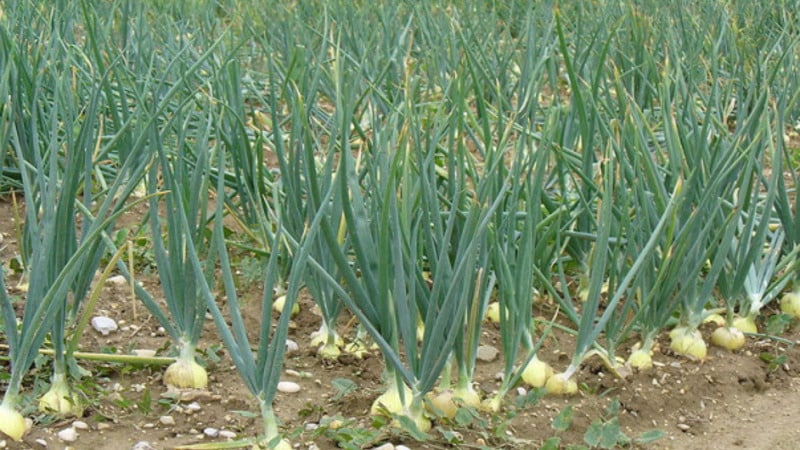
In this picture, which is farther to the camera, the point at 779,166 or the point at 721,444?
the point at 779,166

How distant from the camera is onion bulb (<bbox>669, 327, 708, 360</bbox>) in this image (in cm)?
224

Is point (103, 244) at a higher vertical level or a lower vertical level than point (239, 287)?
higher

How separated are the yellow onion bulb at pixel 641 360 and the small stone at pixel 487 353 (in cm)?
23

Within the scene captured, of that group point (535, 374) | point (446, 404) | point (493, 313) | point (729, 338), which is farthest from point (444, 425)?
point (729, 338)

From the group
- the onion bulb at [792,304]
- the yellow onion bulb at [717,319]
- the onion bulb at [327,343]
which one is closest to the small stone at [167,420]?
the onion bulb at [327,343]

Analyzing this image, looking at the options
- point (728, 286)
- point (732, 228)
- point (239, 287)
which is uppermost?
point (732, 228)

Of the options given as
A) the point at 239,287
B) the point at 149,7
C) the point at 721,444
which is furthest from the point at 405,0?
the point at 721,444

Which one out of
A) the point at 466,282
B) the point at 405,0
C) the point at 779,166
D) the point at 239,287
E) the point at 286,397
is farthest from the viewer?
the point at 405,0

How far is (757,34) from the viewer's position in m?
4.11

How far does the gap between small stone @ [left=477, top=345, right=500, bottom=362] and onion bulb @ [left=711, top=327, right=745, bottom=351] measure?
0.41 m

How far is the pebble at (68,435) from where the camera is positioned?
179cm

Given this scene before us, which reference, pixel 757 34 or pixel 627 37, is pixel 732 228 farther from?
pixel 757 34

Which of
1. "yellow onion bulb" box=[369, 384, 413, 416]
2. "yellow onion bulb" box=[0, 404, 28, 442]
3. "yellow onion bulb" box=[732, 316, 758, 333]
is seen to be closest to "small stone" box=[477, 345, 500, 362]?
"yellow onion bulb" box=[369, 384, 413, 416]

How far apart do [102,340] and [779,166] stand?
4.01 ft
